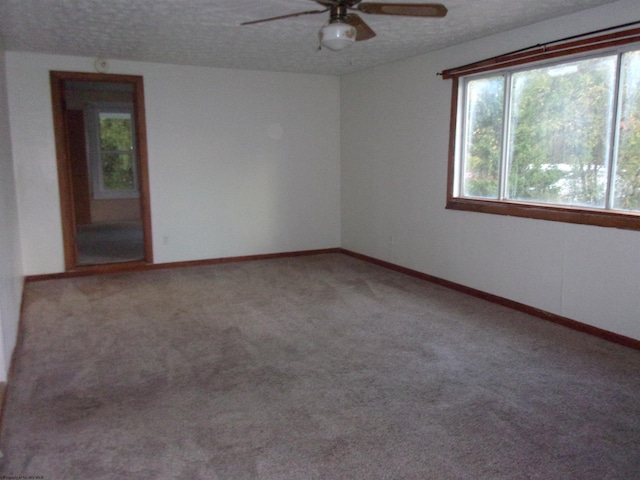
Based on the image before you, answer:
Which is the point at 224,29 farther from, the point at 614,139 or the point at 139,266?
the point at 614,139

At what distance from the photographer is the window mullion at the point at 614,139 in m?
3.39

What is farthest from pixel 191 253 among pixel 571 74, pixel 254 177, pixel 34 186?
pixel 571 74

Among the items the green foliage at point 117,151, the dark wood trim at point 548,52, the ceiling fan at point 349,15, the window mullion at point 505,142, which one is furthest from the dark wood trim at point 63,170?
the green foliage at point 117,151

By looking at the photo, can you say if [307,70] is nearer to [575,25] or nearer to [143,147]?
[143,147]

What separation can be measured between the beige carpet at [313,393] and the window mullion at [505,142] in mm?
1055

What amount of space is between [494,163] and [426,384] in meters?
2.42

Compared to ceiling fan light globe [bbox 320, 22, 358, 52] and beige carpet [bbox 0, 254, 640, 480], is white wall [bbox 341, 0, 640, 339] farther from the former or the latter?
ceiling fan light globe [bbox 320, 22, 358, 52]

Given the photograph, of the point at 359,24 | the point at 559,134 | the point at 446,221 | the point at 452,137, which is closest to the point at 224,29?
the point at 359,24

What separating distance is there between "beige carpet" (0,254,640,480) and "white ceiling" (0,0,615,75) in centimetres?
230

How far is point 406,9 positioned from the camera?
284 cm

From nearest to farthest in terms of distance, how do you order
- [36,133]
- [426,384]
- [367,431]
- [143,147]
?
1. [367,431]
2. [426,384]
3. [36,133]
4. [143,147]

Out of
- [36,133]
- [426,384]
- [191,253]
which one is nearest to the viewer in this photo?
[426,384]

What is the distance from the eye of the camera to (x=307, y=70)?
20.0 ft

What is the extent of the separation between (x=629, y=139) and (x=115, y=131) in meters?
8.84
